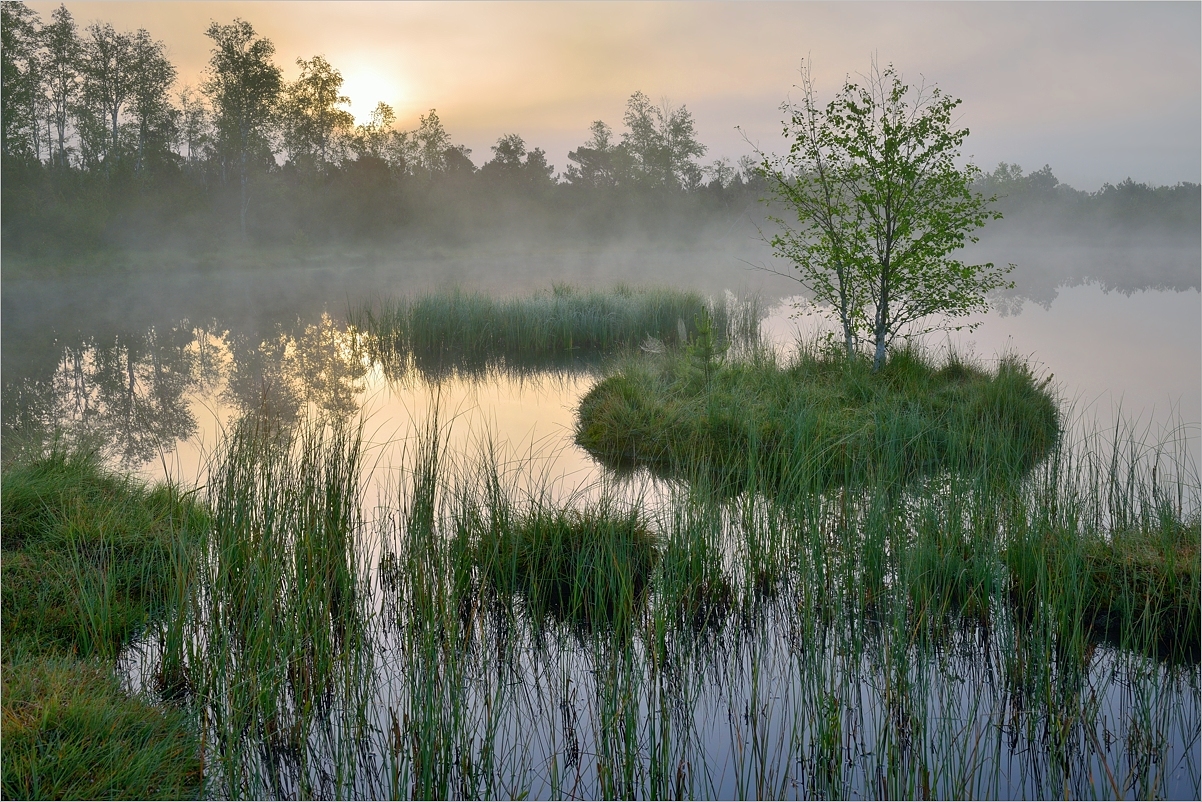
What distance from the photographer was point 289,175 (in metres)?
33.8

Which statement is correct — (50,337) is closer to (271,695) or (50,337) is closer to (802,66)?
(802,66)

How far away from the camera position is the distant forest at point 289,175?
2386 centimetres

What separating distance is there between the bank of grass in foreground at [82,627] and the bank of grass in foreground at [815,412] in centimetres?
313

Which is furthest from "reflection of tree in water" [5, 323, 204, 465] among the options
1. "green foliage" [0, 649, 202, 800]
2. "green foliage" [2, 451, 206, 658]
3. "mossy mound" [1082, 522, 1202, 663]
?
"mossy mound" [1082, 522, 1202, 663]

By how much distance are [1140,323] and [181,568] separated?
50.6ft

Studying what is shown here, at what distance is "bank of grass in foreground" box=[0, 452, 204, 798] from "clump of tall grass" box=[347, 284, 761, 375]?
6774mm

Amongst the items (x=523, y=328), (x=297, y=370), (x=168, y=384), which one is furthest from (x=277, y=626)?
(x=523, y=328)

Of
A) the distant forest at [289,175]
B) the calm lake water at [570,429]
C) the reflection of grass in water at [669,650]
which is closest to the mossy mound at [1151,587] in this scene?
the reflection of grass in water at [669,650]

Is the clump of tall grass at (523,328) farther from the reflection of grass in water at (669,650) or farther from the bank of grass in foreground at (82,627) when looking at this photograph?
the reflection of grass in water at (669,650)

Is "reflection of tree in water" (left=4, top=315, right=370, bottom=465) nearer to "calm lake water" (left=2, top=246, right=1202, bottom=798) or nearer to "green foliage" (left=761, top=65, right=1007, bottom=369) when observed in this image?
"calm lake water" (left=2, top=246, right=1202, bottom=798)

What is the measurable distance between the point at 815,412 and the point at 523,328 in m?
6.52

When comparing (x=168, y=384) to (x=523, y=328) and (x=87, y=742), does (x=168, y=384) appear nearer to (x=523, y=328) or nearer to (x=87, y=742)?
(x=523, y=328)

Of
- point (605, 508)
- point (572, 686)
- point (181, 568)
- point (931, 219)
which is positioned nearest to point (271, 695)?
point (181, 568)

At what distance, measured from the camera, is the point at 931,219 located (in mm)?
7000
